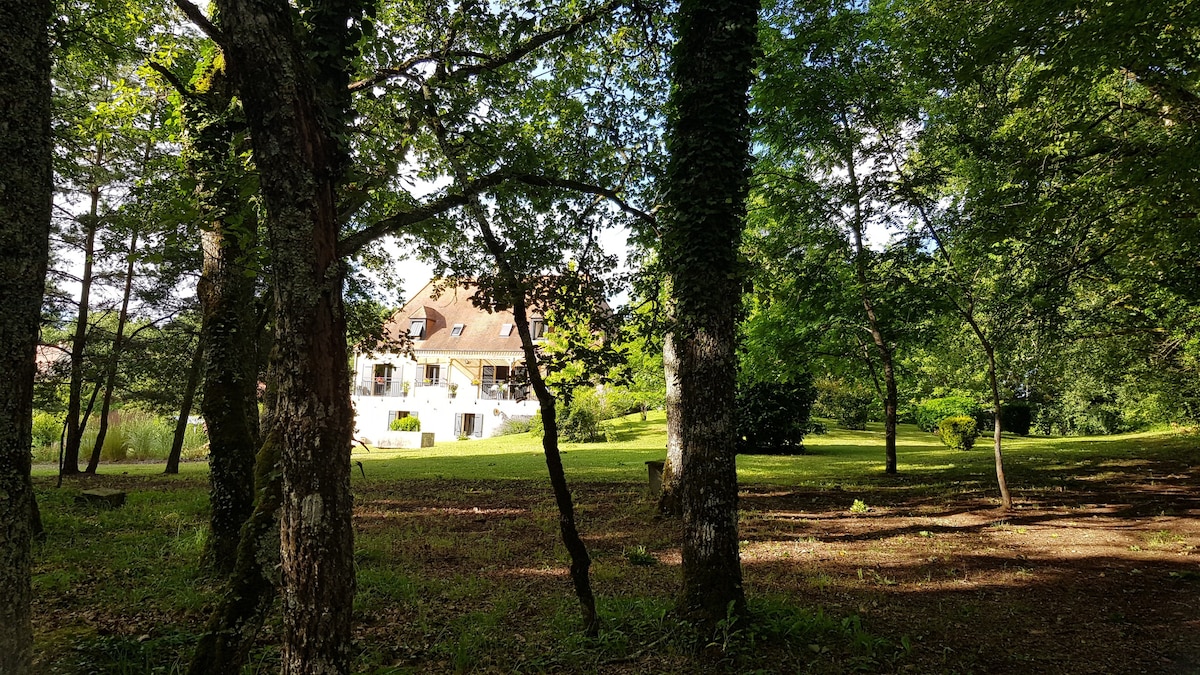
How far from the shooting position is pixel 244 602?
11.5 feet

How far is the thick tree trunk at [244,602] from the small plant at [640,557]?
435 centimetres

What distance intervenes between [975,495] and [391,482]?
1278cm

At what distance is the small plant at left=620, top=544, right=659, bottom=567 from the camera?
691cm

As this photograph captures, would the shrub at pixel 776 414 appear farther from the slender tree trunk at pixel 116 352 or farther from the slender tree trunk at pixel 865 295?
the slender tree trunk at pixel 116 352

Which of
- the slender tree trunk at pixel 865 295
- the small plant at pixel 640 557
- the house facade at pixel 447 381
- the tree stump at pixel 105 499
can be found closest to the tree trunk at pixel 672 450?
the small plant at pixel 640 557

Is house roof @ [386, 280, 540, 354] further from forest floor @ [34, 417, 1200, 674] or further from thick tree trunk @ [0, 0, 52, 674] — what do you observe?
thick tree trunk @ [0, 0, 52, 674]

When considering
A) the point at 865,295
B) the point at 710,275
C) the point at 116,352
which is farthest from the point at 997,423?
the point at 116,352

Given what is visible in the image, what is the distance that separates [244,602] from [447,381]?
31.0 meters

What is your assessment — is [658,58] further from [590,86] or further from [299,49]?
[299,49]

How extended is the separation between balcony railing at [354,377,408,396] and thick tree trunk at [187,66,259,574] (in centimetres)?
2986

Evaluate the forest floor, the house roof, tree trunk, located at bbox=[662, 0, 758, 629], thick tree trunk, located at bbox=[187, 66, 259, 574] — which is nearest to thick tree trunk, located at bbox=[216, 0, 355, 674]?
the forest floor

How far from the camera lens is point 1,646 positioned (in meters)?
2.80

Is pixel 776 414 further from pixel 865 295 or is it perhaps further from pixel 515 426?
pixel 515 426

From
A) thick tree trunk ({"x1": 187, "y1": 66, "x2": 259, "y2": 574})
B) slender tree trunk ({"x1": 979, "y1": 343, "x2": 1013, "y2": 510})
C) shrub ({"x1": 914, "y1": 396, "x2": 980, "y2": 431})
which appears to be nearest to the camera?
thick tree trunk ({"x1": 187, "y1": 66, "x2": 259, "y2": 574})
